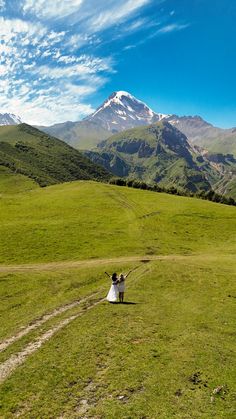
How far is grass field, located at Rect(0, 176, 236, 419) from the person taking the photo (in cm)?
1998

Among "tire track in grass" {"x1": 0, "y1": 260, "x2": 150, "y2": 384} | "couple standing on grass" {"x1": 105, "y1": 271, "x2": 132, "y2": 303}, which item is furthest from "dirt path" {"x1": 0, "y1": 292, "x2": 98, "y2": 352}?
"couple standing on grass" {"x1": 105, "y1": 271, "x2": 132, "y2": 303}

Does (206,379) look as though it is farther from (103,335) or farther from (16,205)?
(16,205)

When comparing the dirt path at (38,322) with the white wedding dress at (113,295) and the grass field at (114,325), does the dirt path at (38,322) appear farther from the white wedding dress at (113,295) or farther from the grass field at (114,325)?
the white wedding dress at (113,295)

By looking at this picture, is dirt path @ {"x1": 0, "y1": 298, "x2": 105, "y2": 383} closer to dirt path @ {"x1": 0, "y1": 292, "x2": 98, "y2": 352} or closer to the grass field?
the grass field

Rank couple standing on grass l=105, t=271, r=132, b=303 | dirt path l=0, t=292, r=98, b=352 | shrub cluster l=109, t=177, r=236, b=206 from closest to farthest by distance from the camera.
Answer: dirt path l=0, t=292, r=98, b=352, couple standing on grass l=105, t=271, r=132, b=303, shrub cluster l=109, t=177, r=236, b=206

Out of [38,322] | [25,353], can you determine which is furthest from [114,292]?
[25,353]

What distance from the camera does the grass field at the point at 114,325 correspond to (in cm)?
1998

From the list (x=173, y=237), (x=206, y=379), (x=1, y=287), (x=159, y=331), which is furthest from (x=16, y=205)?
(x=206, y=379)

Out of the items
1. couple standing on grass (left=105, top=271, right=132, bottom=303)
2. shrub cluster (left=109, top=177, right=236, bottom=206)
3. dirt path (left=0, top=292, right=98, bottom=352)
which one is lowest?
dirt path (left=0, top=292, right=98, bottom=352)

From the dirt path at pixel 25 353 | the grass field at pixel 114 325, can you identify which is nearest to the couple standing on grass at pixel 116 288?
the grass field at pixel 114 325

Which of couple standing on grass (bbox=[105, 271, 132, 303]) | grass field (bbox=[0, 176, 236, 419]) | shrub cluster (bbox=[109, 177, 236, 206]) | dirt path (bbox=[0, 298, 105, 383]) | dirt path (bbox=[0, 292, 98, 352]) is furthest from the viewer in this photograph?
shrub cluster (bbox=[109, 177, 236, 206])

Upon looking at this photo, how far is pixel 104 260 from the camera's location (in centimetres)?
6606

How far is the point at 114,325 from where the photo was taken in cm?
3203

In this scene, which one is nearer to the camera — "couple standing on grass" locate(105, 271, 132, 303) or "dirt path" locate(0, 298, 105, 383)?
"dirt path" locate(0, 298, 105, 383)
